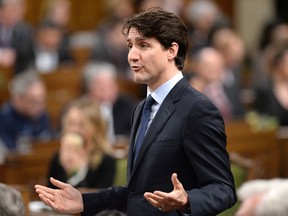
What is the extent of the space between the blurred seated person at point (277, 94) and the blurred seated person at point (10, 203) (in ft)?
18.2

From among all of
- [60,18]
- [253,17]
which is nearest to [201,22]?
[60,18]

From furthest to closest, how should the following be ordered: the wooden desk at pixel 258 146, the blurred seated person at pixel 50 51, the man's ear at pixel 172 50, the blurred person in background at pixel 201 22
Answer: the blurred person in background at pixel 201 22 → the blurred seated person at pixel 50 51 → the wooden desk at pixel 258 146 → the man's ear at pixel 172 50

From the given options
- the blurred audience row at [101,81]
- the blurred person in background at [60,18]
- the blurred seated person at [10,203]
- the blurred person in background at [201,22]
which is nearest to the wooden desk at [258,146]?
the blurred audience row at [101,81]

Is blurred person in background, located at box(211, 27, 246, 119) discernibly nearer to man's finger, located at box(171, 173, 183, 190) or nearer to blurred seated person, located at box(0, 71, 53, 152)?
blurred seated person, located at box(0, 71, 53, 152)

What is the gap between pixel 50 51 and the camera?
11.4m

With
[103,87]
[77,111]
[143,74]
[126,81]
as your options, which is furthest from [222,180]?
[126,81]

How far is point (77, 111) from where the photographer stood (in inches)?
238

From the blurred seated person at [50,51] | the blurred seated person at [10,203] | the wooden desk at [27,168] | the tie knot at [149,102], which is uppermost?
the tie knot at [149,102]

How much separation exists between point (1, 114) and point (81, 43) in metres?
6.24

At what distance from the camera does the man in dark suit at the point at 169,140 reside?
9.86 feet

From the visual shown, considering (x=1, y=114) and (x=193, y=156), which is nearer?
(x=193, y=156)

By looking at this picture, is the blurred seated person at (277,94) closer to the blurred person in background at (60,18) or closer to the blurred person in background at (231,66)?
the blurred person in background at (231,66)

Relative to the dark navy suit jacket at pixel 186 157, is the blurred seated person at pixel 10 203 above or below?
below

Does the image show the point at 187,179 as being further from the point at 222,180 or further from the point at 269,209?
the point at 269,209
